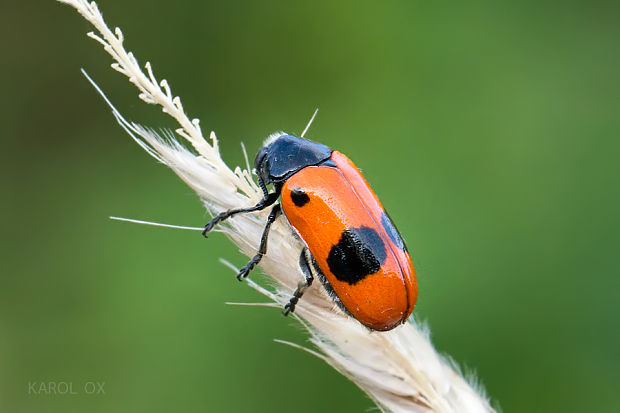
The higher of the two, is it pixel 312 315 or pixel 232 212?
pixel 232 212

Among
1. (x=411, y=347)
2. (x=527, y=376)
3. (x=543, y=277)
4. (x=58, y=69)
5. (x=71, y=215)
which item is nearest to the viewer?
(x=411, y=347)

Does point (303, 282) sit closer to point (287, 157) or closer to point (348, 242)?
point (348, 242)

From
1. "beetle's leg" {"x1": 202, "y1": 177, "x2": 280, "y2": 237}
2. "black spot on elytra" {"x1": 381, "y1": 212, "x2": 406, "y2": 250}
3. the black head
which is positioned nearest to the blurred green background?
"black spot on elytra" {"x1": 381, "y1": 212, "x2": 406, "y2": 250}

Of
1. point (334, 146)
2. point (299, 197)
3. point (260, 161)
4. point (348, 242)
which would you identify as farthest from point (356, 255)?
point (334, 146)

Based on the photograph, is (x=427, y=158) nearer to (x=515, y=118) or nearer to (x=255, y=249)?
(x=515, y=118)

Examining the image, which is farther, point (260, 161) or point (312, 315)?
point (260, 161)

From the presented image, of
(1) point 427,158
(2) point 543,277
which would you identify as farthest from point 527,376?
(1) point 427,158
